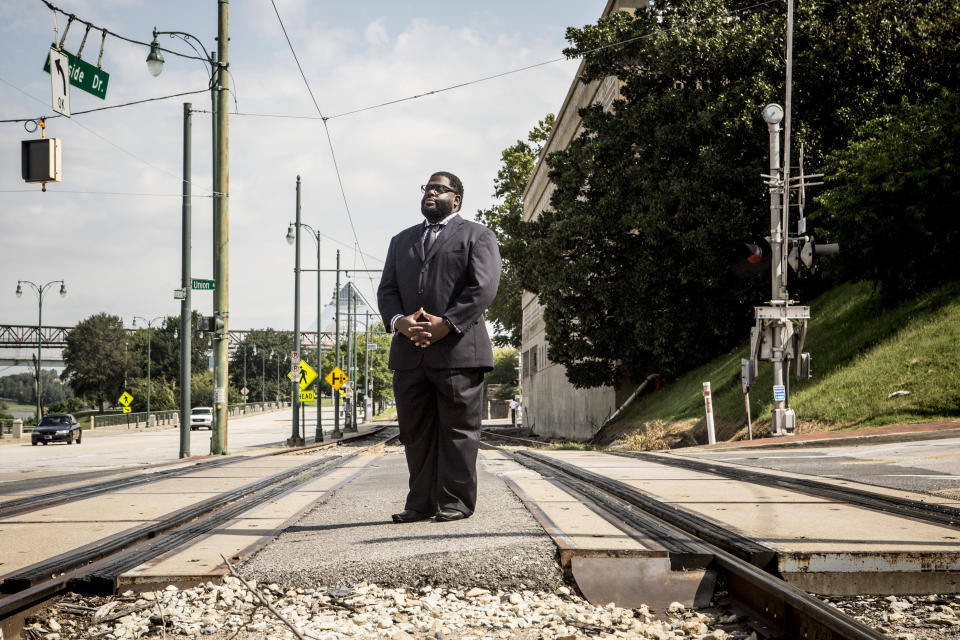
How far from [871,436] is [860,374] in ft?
13.7

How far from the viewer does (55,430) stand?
39.1 m

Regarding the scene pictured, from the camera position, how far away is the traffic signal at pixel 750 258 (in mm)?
12547

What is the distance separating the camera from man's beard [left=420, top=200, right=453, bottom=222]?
470 cm

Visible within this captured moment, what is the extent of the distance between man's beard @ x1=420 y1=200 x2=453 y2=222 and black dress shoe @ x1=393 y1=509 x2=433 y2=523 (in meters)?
1.64

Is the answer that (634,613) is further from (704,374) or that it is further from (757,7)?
(757,7)

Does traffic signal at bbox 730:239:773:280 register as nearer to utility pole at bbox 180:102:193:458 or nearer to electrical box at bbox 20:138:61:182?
electrical box at bbox 20:138:61:182

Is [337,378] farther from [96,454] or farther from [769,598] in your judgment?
[769,598]

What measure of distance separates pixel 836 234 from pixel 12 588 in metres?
19.4

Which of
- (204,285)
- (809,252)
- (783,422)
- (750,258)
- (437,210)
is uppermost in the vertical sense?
(809,252)

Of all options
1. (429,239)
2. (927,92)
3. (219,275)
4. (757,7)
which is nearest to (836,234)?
(927,92)

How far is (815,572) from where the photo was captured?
10.5 feet

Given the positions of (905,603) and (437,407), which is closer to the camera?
(905,603)

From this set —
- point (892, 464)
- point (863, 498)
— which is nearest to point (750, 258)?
point (892, 464)

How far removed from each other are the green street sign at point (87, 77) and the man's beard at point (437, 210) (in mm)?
10285
